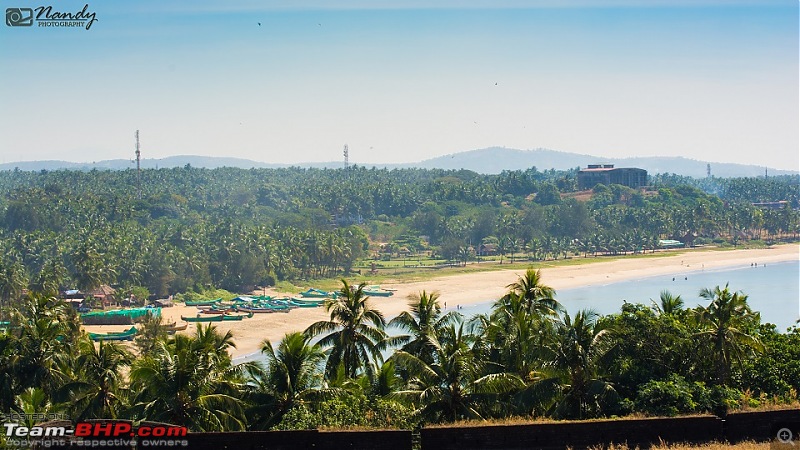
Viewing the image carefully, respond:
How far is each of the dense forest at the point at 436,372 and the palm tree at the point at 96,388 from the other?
0.17 ft

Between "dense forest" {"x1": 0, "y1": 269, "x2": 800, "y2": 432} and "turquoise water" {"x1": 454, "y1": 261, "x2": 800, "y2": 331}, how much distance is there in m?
59.5

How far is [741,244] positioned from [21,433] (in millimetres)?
168174

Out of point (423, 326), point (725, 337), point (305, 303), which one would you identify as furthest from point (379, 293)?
point (725, 337)

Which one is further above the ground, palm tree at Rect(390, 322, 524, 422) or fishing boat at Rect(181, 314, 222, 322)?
palm tree at Rect(390, 322, 524, 422)

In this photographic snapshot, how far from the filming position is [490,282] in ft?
406

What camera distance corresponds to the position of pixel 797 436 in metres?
21.3

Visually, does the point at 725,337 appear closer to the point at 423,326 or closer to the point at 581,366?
the point at 581,366

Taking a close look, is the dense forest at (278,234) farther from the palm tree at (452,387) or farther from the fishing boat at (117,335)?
the palm tree at (452,387)

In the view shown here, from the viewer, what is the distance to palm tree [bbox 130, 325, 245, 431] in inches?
1043

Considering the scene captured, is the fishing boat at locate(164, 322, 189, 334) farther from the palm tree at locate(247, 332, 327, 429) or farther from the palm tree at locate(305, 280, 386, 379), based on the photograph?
the palm tree at locate(247, 332, 327, 429)

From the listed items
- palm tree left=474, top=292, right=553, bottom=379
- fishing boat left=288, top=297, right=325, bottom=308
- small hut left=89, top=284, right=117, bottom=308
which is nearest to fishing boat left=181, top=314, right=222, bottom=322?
small hut left=89, top=284, right=117, bottom=308

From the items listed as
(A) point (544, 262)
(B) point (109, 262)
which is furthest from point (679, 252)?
(B) point (109, 262)

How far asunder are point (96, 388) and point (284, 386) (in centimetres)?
916

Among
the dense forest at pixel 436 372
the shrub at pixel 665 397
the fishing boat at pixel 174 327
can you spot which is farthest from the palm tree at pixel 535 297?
the fishing boat at pixel 174 327
